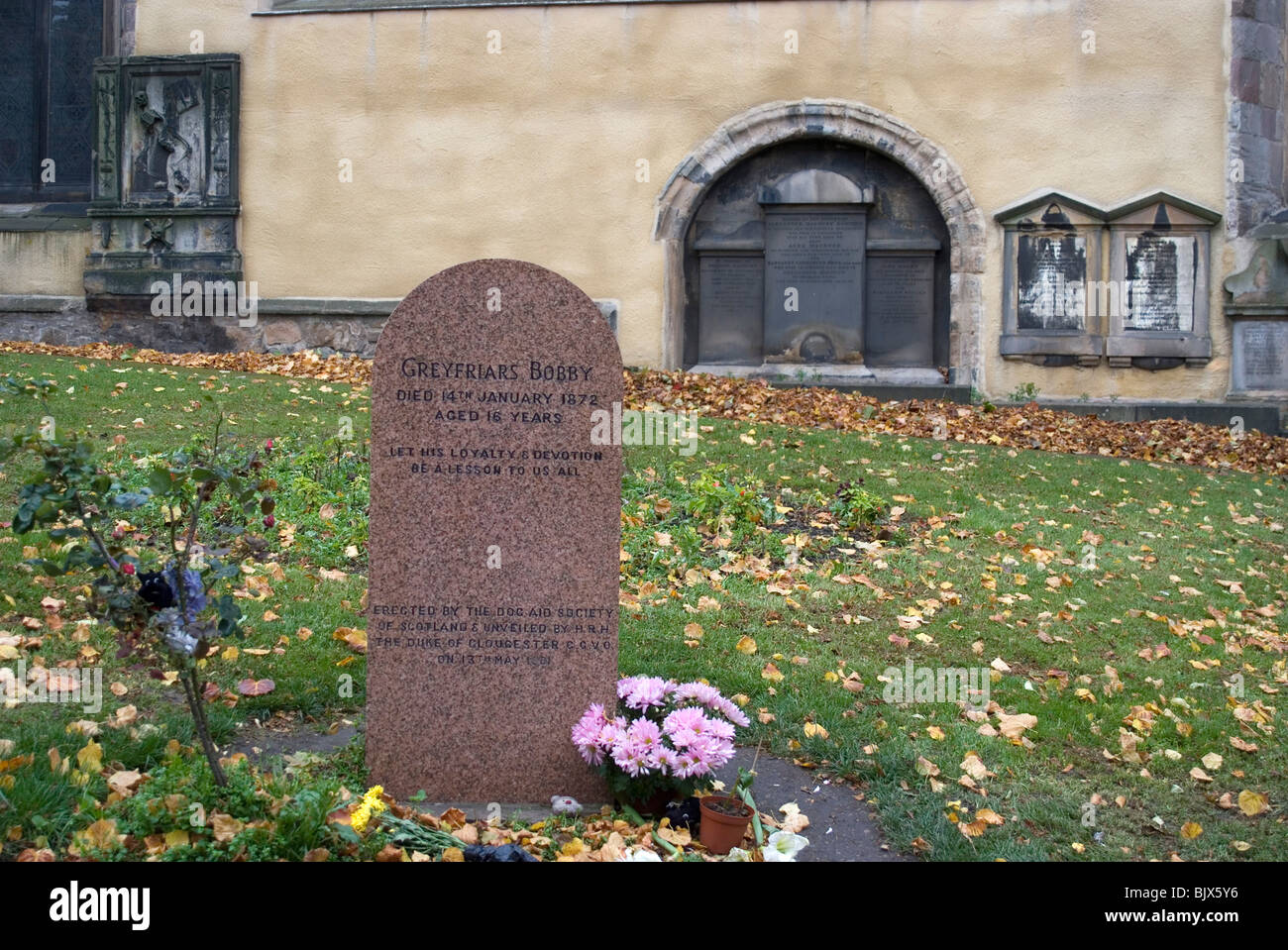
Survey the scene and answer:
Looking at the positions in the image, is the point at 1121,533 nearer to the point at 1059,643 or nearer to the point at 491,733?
the point at 1059,643

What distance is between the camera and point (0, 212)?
16047 millimetres

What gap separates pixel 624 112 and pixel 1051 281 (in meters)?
5.62

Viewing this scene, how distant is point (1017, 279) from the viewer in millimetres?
14070

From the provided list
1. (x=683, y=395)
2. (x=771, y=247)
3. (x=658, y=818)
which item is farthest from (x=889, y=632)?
(x=771, y=247)

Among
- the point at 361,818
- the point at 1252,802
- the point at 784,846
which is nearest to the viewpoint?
the point at 361,818

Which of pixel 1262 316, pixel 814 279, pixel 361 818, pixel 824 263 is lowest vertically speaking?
pixel 361 818

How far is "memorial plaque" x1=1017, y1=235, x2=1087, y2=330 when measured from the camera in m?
14.0

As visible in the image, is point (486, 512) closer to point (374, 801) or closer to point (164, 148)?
point (374, 801)

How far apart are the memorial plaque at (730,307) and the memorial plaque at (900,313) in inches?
55.1

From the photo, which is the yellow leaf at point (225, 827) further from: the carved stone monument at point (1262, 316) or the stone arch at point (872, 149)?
the carved stone monument at point (1262, 316)

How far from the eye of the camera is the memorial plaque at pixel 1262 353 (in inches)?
542

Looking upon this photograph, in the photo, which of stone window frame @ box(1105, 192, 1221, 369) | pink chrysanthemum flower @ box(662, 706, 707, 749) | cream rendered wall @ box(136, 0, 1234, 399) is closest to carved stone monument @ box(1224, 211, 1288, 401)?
cream rendered wall @ box(136, 0, 1234, 399)

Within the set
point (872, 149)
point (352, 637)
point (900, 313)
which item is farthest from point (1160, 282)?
point (352, 637)

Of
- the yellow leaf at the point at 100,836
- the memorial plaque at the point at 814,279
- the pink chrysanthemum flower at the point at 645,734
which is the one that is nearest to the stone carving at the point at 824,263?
the memorial plaque at the point at 814,279
